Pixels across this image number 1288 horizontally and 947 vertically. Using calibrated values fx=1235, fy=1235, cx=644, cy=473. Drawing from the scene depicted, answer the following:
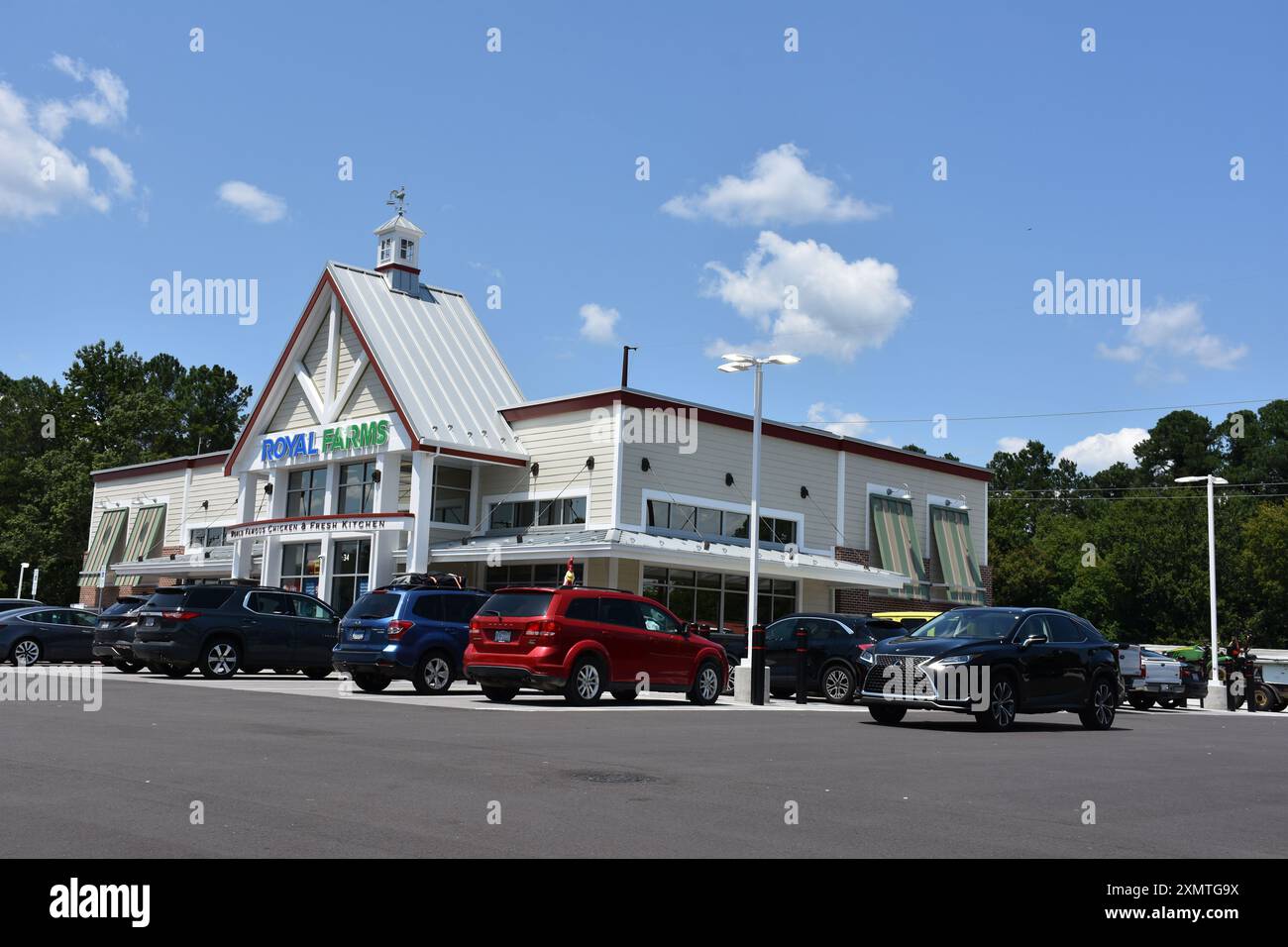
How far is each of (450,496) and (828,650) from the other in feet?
58.7

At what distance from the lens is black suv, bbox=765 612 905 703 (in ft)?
76.5

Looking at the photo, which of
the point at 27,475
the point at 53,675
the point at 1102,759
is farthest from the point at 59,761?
the point at 27,475

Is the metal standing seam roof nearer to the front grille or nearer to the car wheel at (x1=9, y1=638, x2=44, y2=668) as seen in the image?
the car wheel at (x1=9, y1=638, x2=44, y2=668)

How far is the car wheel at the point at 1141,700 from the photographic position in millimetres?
27594

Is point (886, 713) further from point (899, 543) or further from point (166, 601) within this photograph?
point (899, 543)

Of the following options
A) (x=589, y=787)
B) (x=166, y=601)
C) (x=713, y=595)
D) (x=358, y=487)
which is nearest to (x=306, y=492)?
(x=358, y=487)

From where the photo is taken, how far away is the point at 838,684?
23719 millimetres

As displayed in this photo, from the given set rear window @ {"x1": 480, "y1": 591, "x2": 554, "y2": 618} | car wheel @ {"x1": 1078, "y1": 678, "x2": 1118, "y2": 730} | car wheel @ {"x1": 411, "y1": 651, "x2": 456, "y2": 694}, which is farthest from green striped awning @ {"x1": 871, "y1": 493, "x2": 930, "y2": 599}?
rear window @ {"x1": 480, "y1": 591, "x2": 554, "y2": 618}

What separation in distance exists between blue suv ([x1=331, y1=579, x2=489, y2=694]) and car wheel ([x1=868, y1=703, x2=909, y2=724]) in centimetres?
776

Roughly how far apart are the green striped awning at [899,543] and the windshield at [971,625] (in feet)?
80.2

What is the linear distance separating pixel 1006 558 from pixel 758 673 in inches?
2742

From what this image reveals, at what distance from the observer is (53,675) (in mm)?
22969

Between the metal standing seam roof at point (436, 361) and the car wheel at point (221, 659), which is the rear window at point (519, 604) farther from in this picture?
the metal standing seam roof at point (436, 361)
